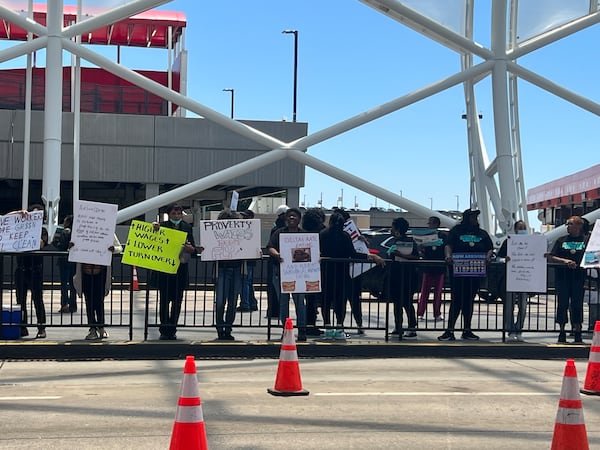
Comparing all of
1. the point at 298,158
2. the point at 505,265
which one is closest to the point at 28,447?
the point at 505,265

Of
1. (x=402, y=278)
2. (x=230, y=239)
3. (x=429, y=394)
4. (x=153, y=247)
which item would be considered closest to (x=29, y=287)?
(x=153, y=247)

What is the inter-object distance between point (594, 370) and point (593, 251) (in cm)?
359

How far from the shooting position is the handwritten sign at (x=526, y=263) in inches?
468

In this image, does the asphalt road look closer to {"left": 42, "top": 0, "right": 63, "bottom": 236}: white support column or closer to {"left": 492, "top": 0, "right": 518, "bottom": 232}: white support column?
{"left": 42, "top": 0, "right": 63, "bottom": 236}: white support column

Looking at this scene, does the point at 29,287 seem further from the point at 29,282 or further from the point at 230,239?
the point at 230,239

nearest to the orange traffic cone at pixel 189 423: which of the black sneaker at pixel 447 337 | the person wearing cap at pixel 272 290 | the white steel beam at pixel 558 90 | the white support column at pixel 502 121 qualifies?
the person wearing cap at pixel 272 290

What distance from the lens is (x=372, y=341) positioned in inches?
452

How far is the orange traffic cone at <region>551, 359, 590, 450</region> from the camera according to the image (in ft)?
17.7

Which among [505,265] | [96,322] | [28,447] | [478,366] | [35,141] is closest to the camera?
[28,447]

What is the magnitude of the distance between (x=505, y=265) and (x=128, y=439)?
24.0 feet

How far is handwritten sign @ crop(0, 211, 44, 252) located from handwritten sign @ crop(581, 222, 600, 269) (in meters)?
7.36

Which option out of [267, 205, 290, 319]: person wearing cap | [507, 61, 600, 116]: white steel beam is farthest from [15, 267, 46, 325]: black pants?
[507, 61, 600, 116]: white steel beam

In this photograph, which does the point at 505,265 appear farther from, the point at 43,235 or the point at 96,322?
the point at 43,235

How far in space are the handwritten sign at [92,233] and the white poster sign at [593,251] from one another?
6401 millimetres
